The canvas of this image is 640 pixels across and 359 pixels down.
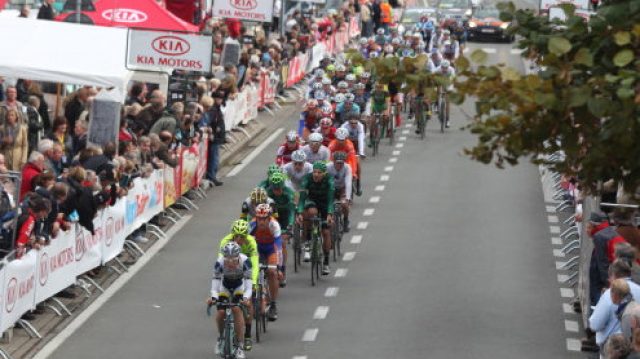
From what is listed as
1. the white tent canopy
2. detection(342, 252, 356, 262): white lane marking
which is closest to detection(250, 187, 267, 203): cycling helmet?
the white tent canopy

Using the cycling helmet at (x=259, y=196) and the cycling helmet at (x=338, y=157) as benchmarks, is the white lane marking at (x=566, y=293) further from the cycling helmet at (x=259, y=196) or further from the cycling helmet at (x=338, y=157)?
the cycling helmet at (x=259, y=196)

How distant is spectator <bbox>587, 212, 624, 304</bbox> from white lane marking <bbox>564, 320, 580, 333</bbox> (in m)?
1.79

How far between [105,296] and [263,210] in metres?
2.80

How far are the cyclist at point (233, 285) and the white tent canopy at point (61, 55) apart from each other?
633 centimetres

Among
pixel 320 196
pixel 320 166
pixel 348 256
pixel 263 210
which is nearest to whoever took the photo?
pixel 263 210

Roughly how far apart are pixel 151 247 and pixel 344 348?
6812mm

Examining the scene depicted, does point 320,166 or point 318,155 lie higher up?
point 320,166

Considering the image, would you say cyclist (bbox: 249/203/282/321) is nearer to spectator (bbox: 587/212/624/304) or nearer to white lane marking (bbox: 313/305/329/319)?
white lane marking (bbox: 313/305/329/319)

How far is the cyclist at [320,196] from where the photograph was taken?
2395 cm

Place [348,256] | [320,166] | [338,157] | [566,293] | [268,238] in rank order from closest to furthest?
[268,238] → [566,293] → [320,166] → [338,157] → [348,256]

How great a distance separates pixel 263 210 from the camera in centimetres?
2086

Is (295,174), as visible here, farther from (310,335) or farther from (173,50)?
(173,50)

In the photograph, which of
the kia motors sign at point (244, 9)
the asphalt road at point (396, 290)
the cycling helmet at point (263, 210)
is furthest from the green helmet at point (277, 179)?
the kia motors sign at point (244, 9)

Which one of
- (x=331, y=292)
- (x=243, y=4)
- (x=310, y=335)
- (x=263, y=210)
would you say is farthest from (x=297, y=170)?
(x=243, y=4)
